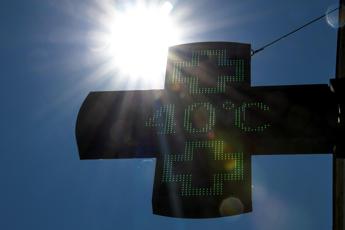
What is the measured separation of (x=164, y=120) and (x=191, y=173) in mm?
745

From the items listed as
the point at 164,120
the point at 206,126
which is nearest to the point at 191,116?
the point at 206,126

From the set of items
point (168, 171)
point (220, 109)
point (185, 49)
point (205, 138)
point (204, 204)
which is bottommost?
point (204, 204)

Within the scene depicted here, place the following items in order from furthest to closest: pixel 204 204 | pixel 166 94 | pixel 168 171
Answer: pixel 166 94
pixel 168 171
pixel 204 204

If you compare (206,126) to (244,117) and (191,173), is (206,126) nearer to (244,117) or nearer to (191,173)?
(244,117)

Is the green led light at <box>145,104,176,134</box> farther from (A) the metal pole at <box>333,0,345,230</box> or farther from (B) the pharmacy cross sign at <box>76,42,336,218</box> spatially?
(A) the metal pole at <box>333,0,345,230</box>

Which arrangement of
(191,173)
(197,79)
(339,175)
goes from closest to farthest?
(191,173) → (197,79) → (339,175)

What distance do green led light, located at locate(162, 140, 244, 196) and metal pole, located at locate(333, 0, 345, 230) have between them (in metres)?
5.16

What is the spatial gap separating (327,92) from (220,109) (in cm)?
123

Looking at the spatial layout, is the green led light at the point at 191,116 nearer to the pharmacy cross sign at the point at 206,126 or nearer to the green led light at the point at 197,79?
the pharmacy cross sign at the point at 206,126

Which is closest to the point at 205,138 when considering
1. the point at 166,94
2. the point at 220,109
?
the point at 220,109

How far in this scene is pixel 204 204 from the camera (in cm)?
481

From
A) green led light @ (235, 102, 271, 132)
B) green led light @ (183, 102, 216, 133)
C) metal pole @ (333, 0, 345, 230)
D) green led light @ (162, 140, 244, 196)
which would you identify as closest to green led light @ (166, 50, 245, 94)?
green led light @ (183, 102, 216, 133)

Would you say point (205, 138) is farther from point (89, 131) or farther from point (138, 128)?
point (89, 131)

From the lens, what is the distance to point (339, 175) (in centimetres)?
956
